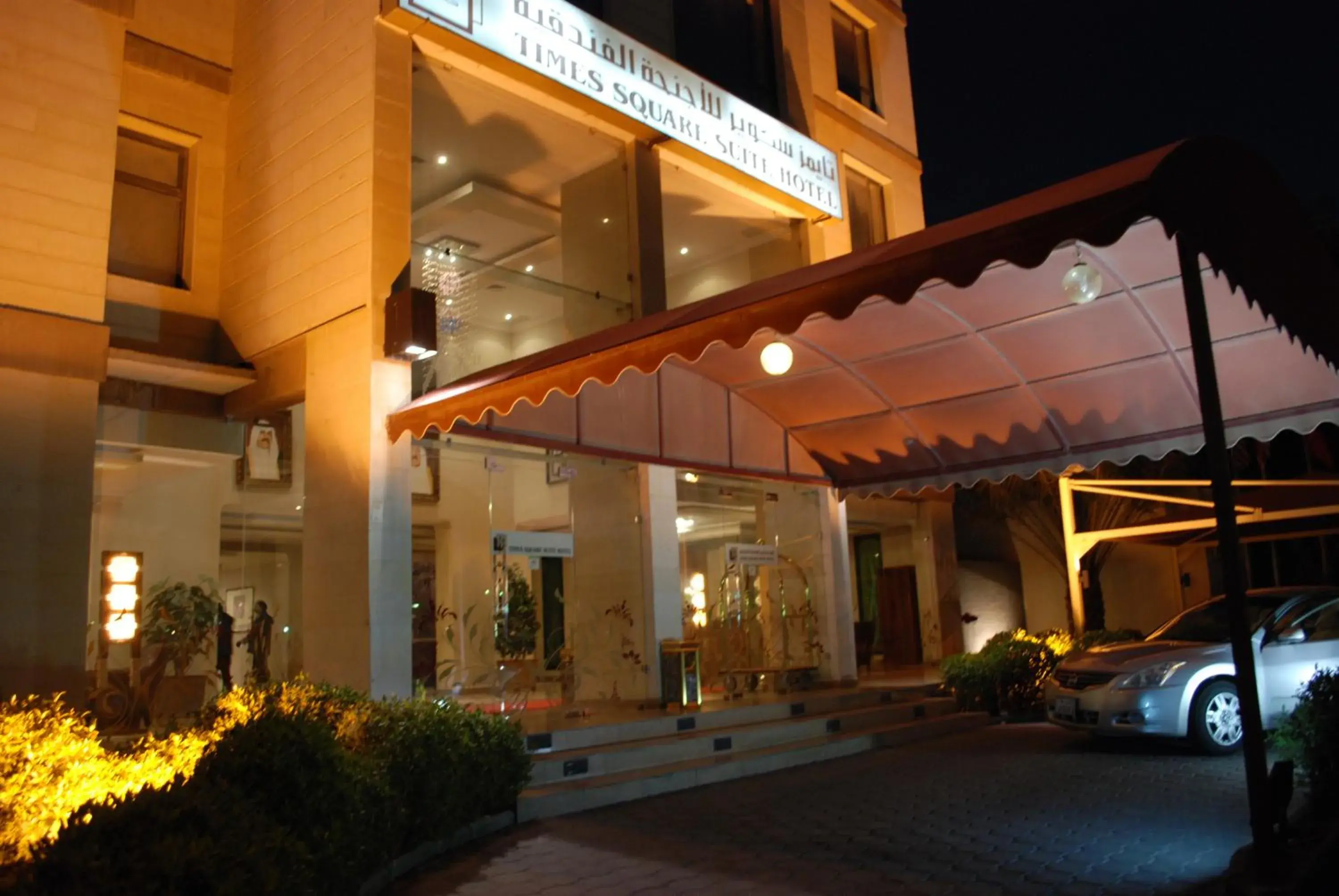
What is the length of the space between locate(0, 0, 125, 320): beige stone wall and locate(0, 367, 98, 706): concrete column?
98 cm

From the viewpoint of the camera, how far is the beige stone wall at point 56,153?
395 inches

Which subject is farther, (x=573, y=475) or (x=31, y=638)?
(x=573, y=475)

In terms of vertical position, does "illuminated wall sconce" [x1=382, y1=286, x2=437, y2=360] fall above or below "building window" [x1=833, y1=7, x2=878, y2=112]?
below

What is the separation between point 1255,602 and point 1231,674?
1.18m

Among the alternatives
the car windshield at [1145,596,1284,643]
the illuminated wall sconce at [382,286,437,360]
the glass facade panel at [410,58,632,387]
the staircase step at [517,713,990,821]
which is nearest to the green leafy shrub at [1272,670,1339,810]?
the car windshield at [1145,596,1284,643]

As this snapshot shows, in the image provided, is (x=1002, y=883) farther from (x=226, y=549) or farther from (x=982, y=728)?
(x=226, y=549)

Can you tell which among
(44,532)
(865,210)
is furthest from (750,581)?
(44,532)

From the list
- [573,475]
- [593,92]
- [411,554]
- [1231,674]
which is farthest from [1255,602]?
[593,92]

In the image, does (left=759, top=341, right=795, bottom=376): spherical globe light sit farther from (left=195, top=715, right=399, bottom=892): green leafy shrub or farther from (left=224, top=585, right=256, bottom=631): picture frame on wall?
(left=224, top=585, right=256, bottom=631): picture frame on wall

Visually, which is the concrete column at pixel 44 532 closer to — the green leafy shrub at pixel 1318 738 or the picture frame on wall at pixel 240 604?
the picture frame on wall at pixel 240 604

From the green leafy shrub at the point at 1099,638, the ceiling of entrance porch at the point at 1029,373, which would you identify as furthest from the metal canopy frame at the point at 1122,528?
the ceiling of entrance porch at the point at 1029,373

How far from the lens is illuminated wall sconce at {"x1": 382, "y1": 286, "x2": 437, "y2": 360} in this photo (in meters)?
10.1

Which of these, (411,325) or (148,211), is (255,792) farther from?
(148,211)

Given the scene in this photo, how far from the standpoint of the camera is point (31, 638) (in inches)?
372
